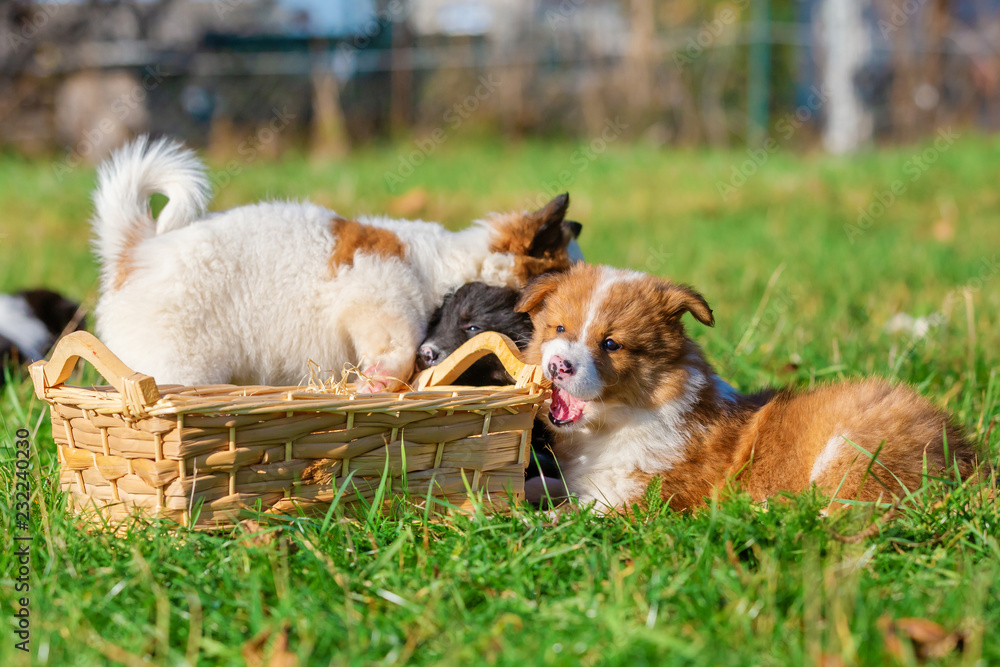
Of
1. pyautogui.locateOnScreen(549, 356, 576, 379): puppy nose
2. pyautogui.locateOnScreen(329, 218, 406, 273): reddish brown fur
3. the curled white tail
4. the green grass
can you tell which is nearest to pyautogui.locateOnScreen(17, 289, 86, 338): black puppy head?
the green grass

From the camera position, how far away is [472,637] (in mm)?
1881

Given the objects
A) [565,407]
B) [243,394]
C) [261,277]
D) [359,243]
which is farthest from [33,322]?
[565,407]

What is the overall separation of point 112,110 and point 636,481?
10.8 m

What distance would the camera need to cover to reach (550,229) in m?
3.35

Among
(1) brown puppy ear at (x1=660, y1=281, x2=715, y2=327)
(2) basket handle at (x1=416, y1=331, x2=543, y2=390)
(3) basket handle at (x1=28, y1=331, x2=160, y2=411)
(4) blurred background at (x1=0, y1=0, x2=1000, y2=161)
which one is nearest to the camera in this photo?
(3) basket handle at (x1=28, y1=331, x2=160, y2=411)

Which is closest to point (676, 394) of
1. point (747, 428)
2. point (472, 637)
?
point (747, 428)

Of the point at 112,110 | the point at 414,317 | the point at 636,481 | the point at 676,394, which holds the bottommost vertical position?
the point at 636,481

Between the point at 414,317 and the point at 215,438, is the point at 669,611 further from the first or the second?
the point at 414,317

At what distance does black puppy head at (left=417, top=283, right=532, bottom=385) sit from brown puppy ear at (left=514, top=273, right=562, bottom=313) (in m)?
0.18

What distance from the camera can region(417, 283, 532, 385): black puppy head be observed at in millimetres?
3135

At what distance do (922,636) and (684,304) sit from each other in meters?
1.23

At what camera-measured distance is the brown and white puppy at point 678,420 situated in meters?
2.62

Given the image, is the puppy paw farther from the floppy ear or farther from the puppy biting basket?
the floppy ear

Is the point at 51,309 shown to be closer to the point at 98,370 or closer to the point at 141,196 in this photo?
the point at 141,196
